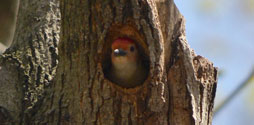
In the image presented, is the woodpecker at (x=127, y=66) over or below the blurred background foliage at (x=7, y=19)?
below

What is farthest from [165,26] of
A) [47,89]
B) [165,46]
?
[47,89]

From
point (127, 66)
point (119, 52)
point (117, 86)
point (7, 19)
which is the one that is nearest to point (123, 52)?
point (119, 52)

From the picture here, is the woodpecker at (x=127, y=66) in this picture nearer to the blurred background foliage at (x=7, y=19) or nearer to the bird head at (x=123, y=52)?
the bird head at (x=123, y=52)

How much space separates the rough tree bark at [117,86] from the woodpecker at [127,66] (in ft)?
0.58

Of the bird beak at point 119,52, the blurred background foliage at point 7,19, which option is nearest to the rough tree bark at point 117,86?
the bird beak at point 119,52

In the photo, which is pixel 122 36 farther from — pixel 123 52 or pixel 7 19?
pixel 7 19

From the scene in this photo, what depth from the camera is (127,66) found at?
5344 mm

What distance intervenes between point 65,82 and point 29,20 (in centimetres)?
127

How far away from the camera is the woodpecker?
4.89m

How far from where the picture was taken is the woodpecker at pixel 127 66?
4895 mm

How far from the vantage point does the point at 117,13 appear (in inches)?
172

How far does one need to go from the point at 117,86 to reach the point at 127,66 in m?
0.93

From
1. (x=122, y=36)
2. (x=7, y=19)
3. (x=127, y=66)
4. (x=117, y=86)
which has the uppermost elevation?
(x=7, y=19)

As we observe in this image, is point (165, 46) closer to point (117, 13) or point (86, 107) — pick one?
point (117, 13)
